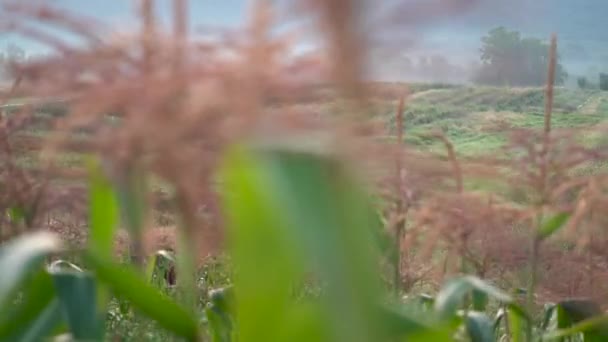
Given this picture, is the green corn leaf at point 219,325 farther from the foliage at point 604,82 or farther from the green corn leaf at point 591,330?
the foliage at point 604,82

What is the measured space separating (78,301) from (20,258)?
0.16 meters

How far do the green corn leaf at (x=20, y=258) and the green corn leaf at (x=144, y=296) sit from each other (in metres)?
0.06

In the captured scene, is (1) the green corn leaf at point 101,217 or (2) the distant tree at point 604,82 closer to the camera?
(1) the green corn leaf at point 101,217

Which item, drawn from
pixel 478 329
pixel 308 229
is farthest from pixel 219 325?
pixel 308 229

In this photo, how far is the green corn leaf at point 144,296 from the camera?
1116 mm

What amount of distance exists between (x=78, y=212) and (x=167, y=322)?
1.23 feet

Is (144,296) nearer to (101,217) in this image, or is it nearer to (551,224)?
(101,217)

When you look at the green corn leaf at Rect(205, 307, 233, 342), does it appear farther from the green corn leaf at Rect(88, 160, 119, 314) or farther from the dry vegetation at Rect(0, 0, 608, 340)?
the green corn leaf at Rect(88, 160, 119, 314)

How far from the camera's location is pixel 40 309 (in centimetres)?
126

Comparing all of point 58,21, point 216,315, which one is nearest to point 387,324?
point 58,21

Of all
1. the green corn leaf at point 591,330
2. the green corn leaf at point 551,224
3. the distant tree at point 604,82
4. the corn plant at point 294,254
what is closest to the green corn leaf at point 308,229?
the corn plant at point 294,254

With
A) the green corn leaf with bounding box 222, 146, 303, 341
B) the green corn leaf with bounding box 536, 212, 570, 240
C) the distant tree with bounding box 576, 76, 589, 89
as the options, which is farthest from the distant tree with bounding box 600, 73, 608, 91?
the green corn leaf with bounding box 222, 146, 303, 341

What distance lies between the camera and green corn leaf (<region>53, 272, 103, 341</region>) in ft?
3.77

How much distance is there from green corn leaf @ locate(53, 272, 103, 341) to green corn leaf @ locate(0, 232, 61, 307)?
9 centimetres
